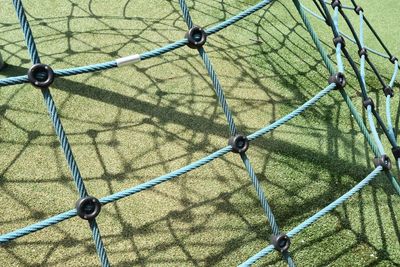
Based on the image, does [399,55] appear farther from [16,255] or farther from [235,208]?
[16,255]

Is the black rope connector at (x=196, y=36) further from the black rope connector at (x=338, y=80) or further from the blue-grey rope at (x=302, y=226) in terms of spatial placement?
the blue-grey rope at (x=302, y=226)

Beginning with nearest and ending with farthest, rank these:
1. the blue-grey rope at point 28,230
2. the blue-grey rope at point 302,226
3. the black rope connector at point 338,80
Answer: the blue-grey rope at point 28,230
the blue-grey rope at point 302,226
the black rope connector at point 338,80

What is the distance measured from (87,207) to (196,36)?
0.54 metres

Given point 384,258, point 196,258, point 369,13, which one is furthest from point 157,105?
point 369,13

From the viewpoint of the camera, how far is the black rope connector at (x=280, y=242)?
1.26 meters

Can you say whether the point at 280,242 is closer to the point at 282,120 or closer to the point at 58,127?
the point at 282,120

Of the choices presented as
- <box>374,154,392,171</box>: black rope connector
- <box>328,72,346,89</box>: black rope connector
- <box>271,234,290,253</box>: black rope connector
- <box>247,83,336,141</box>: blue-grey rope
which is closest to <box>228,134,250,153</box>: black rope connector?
<box>247,83,336,141</box>: blue-grey rope

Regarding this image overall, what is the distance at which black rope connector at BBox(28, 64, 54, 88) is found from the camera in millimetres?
1038

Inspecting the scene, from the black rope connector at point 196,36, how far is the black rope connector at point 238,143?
0.27 metres

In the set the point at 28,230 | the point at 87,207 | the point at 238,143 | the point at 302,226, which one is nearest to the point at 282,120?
the point at 238,143

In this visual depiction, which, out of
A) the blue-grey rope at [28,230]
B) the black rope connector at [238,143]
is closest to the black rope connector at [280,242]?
the black rope connector at [238,143]

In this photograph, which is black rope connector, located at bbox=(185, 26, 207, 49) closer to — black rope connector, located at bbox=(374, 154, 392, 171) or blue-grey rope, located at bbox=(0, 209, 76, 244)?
blue-grey rope, located at bbox=(0, 209, 76, 244)

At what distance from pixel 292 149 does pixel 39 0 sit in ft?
6.90

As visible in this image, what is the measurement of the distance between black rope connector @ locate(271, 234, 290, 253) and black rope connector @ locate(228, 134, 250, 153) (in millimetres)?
260
